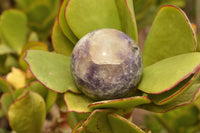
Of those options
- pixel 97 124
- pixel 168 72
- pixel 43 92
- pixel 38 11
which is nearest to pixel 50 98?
pixel 43 92

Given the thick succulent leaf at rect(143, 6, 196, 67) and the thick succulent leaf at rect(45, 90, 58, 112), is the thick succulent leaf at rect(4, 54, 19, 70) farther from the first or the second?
the thick succulent leaf at rect(143, 6, 196, 67)

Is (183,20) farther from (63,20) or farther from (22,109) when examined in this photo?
(22,109)

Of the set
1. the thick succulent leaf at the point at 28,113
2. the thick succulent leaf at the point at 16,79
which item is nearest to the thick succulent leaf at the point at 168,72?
the thick succulent leaf at the point at 28,113

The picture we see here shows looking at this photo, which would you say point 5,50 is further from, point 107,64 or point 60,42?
point 107,64

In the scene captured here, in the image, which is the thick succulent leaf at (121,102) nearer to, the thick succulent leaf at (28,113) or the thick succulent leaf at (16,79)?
the thick succulent leaf at (28,113)

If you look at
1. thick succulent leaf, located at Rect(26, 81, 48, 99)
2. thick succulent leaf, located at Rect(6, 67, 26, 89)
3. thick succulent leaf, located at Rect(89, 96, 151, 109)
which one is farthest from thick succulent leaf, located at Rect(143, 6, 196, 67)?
thick succulent leaf, located at Rect(6, 67, 26, 89)

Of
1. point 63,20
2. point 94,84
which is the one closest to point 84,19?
point 63,20
